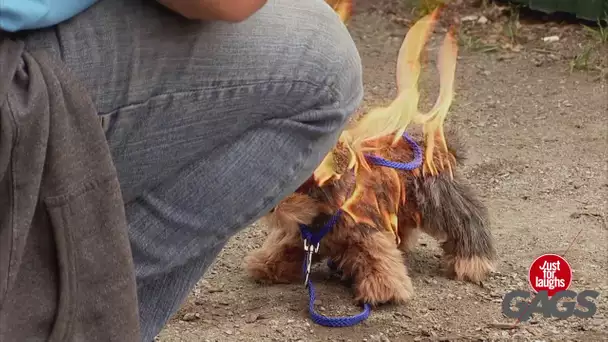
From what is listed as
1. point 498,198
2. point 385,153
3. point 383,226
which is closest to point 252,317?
point 383,226

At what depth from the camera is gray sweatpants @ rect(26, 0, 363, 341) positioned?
1.35 meters

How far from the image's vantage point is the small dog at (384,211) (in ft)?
7.55

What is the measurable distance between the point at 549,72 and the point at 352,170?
228cm

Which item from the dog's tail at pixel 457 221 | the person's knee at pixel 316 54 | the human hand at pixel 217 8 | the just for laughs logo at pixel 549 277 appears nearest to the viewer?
the human hand at pixel 217 8

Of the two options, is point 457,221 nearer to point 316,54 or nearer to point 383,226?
point 383,226

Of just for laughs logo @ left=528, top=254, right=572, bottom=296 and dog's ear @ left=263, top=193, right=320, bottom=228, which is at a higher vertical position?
dog's ear @ left=263, top=193, right=320, bottom=228

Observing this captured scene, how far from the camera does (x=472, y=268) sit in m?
2.53

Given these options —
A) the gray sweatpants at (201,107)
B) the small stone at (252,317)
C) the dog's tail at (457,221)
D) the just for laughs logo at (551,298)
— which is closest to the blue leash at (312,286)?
the small stone at (252,317)

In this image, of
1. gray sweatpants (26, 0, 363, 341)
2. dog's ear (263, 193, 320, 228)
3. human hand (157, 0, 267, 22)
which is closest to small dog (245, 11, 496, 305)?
dog's ear (263, 193, 320, 228)

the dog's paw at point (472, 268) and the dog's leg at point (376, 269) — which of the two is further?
the dog's paw at point (472, 268)

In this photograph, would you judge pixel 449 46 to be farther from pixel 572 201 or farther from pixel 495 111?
pixel 572 201

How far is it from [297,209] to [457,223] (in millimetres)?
500

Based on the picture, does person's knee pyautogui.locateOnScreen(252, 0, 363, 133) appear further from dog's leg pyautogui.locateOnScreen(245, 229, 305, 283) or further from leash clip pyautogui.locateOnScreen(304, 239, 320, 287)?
dog's leg pyautogui.locateOnScreen(245, 229, 305, 283)

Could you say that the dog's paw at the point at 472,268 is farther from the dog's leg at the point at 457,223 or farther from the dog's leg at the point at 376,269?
the dog's leg at the point at 376,269
